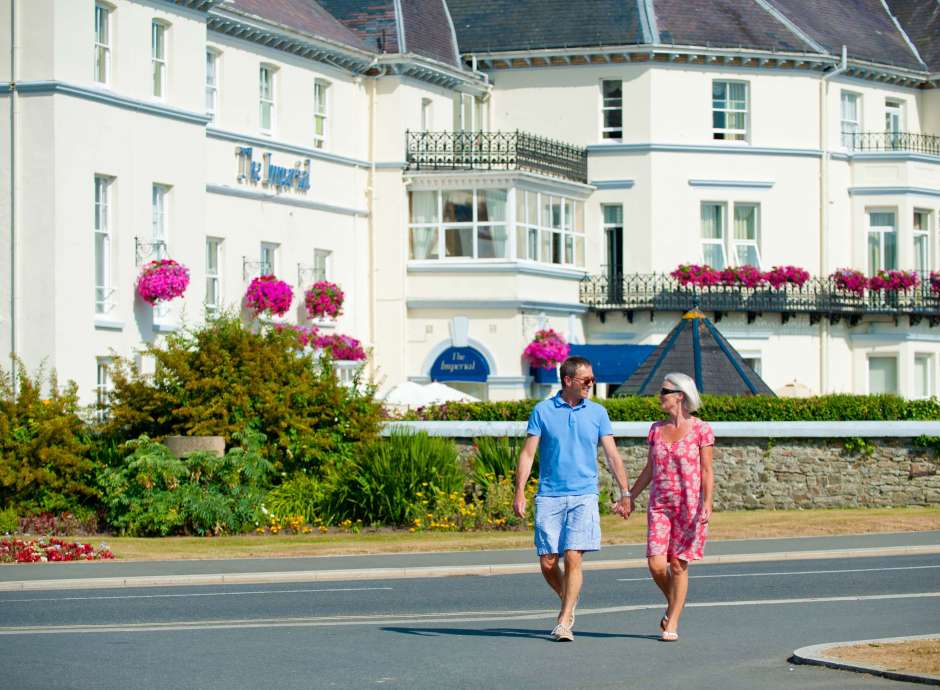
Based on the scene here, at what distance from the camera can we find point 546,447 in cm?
1390

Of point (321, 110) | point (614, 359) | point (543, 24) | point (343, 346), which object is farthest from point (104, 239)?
point (543, 24)

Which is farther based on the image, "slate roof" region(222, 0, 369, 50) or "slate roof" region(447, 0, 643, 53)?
"slate roof" region(447, 0, 643, 53)

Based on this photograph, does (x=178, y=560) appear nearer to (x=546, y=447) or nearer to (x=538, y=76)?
(x=546, y=447)

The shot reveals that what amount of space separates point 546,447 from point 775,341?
126 feet

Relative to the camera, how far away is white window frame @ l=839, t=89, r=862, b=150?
52969 millimetres

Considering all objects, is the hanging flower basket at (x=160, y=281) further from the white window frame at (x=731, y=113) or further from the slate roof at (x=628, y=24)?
the white window frame at (x=731, y=113)

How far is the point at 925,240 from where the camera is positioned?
179ft

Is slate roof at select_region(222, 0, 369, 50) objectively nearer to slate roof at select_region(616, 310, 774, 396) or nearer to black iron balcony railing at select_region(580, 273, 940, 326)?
black iron balcony railing at select_region(580, 273, 940, 326)

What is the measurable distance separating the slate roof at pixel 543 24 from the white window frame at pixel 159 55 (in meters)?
16.3

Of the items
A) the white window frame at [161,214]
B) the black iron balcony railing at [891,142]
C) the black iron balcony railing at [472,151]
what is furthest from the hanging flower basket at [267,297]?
the black iron balcony railing at [891,142]

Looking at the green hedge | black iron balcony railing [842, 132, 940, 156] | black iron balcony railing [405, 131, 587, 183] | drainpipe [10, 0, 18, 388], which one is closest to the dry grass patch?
the green hedge

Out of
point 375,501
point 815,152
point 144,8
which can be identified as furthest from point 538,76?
point 375,501

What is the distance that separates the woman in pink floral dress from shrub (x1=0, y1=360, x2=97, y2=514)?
50.7 feet

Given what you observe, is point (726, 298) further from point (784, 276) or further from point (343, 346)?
point (343, 346)
